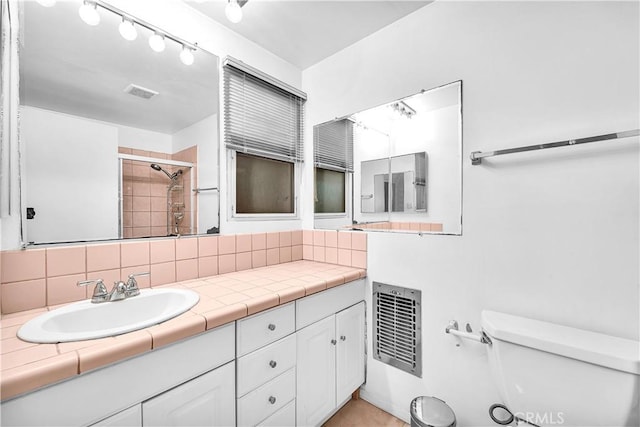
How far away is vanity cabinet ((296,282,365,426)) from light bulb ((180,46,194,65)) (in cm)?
146

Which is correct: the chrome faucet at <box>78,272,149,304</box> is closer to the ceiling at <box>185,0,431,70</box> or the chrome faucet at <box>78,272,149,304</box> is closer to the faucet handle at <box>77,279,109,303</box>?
the faucet handle at <box>77,279,109,303</box>

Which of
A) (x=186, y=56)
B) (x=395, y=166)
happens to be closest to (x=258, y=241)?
(x=395, y=166)

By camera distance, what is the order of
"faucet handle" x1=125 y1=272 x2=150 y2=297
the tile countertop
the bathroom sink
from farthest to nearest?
1. "faucet handle" x1=125 y1=272 x2=150 y2=297
2. the bathroom sink
3. the tile countertop

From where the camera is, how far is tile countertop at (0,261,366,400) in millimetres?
617

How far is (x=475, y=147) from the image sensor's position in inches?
49.8

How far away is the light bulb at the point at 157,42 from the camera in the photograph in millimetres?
1307

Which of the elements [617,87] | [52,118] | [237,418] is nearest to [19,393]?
[237,418]

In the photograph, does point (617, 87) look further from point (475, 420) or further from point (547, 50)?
point (475, 420)

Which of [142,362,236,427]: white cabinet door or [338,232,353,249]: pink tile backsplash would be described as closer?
[142,362,236,427]: white cabinet door

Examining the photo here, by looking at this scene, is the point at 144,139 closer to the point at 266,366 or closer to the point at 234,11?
the point at 234,11

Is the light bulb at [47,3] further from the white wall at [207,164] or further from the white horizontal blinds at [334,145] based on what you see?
the white horizontal blinds at [334,145]

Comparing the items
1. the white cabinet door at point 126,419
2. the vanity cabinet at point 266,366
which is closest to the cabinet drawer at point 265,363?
the vanity cabinet at point 266,366

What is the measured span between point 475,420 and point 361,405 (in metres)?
0.65

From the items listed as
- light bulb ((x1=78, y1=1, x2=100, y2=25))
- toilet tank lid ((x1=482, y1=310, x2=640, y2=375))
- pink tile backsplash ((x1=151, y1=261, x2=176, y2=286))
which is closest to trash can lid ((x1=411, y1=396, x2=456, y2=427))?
toilet tank lid ((x1=482, y1=310, x2=640, y2=375))
